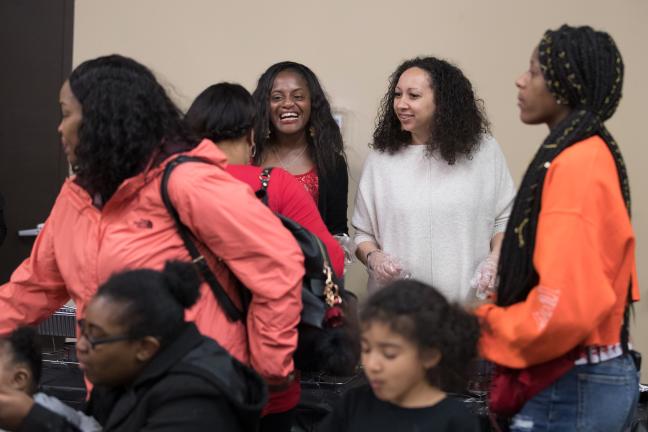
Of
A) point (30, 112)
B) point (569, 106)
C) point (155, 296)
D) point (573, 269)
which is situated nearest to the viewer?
point (573, 269)

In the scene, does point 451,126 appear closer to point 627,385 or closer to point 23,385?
point 627,385

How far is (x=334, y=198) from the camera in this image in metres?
3.60

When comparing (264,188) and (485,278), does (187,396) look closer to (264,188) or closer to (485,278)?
(264,188)

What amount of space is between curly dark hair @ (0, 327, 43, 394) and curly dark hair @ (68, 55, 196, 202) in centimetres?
40

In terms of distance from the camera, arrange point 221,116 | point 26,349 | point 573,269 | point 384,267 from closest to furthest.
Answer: point 573,269 → point 26,349 → point 221,116 → point 384,267

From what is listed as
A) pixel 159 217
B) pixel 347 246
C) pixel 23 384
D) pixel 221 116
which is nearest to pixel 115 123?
pixel 159 217

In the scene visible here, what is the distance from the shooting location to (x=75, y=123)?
2117mm

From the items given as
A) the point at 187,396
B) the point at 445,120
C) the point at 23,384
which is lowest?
the point at 23,384

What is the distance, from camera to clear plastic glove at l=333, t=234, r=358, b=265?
11.8 ft

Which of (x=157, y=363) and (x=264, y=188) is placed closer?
(x=157, y=363)

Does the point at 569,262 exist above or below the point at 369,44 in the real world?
below

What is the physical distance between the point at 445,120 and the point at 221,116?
1.12 meters

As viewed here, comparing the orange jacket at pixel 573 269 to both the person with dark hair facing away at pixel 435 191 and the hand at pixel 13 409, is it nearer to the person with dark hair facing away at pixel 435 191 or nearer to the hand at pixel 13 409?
the hand at pixel 13 409

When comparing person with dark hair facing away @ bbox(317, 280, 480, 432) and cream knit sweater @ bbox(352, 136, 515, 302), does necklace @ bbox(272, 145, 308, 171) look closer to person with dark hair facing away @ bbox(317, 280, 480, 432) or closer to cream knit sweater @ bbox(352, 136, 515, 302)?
cream knit sweater @ bbox(352, 136, 515, 302)
